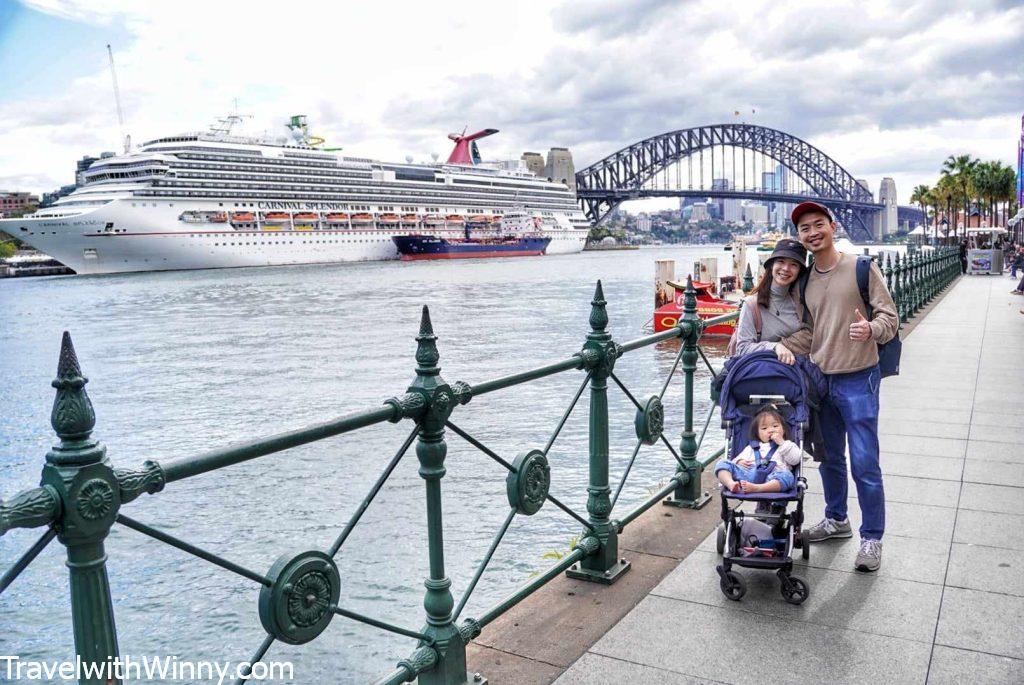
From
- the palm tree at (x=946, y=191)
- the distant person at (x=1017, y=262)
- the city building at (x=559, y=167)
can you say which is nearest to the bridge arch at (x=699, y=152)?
the city building at (x=559, y=167)

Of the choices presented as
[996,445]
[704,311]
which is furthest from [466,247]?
[996,445]

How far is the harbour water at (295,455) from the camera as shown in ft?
25.5

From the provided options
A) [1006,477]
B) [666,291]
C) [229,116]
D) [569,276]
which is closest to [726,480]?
[1006,477]

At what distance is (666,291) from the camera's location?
33.1 meters

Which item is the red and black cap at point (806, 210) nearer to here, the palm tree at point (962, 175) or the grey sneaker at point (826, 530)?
the grey sneaker at point (826, 530)

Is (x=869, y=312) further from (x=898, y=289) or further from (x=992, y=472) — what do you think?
(x=898, y=289)

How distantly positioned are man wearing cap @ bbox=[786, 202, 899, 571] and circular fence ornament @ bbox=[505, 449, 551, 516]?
4.99ft

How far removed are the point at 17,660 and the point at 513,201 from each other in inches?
4244

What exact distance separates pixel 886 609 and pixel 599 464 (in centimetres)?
146

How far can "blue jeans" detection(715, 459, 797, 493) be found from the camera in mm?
4031

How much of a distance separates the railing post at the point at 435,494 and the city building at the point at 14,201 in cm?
19305

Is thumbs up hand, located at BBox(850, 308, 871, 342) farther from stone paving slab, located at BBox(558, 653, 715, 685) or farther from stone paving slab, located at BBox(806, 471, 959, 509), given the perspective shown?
stone paving slab, located at BBox(558, 653, 715, 685)

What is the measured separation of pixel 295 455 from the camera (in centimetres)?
1364

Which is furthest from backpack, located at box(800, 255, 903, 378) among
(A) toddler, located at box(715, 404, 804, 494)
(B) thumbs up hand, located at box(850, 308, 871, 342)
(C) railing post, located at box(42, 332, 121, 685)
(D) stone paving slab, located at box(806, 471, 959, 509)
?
(C) railing post, located at box(42, 332, 121, 685)
